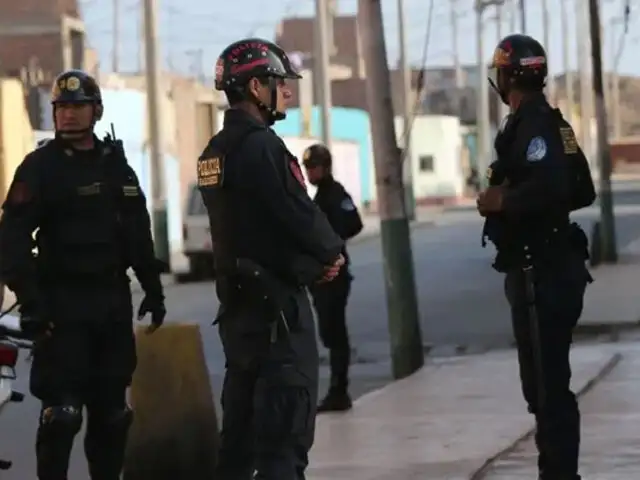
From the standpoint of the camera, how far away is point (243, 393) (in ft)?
18.9

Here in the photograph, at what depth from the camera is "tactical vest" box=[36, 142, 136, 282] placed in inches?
265

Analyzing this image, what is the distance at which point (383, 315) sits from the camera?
2045 centimetres

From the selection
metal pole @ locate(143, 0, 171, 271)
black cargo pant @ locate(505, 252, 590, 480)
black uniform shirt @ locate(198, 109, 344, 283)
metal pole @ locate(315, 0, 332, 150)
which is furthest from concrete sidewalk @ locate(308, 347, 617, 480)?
metal pole @ locate(315, 0, 332, 150)

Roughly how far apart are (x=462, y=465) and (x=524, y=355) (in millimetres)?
1712

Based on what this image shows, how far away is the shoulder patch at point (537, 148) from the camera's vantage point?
21.5 ft

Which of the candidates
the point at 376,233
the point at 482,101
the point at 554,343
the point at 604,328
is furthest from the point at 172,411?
the point at 482,101

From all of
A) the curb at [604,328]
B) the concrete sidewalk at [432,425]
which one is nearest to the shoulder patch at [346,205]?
the concrete sidewalk at [432,425]

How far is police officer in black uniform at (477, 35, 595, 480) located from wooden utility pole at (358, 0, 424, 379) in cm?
619

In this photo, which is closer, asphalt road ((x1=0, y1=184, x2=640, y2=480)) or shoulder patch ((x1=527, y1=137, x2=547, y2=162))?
shoulder patch ((x1=527, y1=137, x2=547, y2=162))

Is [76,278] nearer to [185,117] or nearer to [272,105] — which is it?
[272,105]

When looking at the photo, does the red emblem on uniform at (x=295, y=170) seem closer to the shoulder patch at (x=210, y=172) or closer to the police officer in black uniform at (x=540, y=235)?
the shoulder patch at (x=210, y=172)

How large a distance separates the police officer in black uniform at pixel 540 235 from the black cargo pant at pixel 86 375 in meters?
1.58

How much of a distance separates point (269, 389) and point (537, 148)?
5.41 feet

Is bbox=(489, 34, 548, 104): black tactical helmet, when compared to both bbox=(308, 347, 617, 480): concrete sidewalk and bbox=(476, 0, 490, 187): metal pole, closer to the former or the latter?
bbox=(308, 347, 617, 480): concrete sidewalk
